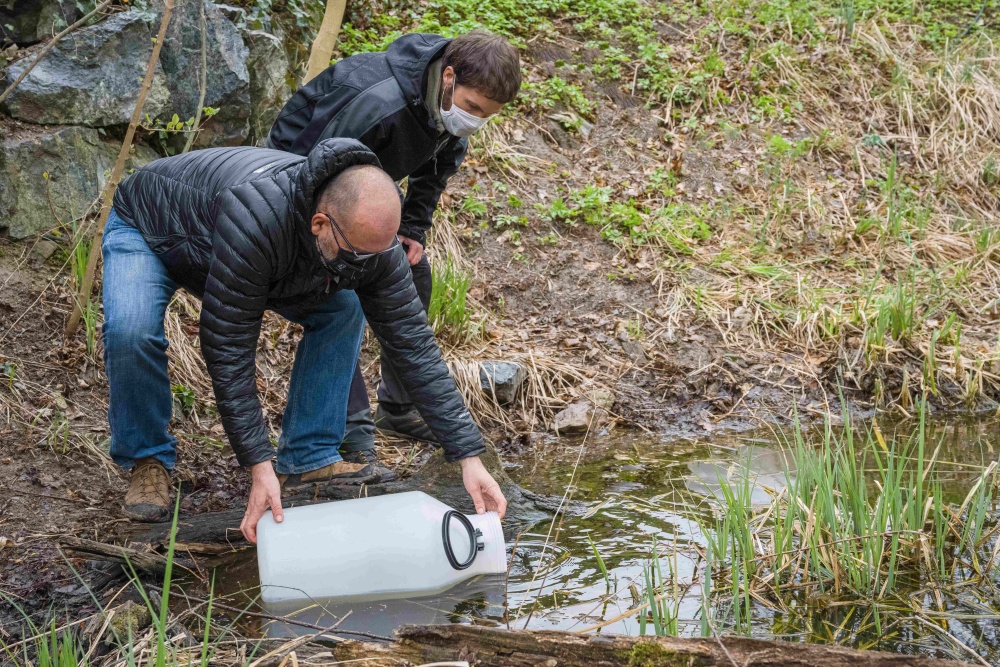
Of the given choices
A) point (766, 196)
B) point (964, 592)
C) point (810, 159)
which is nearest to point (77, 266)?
point (964, 592)

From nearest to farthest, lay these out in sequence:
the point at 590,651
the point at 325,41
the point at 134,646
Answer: the point at 590,651 → the point at 134,646 → the point at 325,41

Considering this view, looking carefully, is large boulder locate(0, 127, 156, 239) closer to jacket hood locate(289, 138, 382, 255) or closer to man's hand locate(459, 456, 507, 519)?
jacket hood locate(289, 138, 382, 255)

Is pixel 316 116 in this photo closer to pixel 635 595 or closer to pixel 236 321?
pixel 236 321

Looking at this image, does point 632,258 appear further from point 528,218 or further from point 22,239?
point 22,239

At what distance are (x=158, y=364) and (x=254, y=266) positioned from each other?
70 centimetres

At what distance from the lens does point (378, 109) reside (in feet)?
10.8

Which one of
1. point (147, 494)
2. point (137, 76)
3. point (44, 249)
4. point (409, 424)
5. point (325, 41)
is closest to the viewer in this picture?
point (147, 494)

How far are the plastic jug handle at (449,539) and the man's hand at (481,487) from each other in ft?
0.26

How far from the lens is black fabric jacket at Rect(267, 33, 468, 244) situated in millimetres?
3303

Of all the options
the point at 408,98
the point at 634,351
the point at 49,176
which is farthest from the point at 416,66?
the point at 634,351

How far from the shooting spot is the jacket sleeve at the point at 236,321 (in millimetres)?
2596

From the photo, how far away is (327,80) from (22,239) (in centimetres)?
198

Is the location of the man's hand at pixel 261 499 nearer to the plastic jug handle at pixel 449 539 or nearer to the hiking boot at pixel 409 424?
the plastic jug handle at pixel 449 539

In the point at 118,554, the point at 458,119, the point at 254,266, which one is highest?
the point at 458,119
